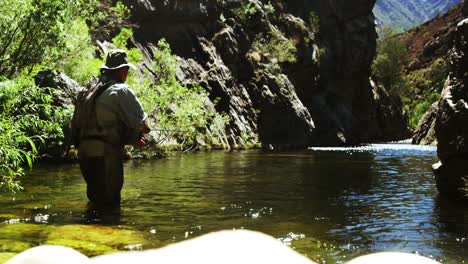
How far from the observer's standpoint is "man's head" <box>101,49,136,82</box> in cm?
942

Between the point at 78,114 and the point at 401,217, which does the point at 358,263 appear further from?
the point at 401,217

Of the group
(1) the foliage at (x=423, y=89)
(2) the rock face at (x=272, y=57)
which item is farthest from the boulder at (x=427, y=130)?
(1) the foliage at (x=423, y=89)

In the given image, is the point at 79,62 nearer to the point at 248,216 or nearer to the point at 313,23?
the point at 248,216

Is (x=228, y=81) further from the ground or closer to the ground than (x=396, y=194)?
further from the ground

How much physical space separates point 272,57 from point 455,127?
50.9 meters

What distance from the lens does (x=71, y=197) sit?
37.3 ft

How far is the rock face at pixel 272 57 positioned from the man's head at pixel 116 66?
37.4 m

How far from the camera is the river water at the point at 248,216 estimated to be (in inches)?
280

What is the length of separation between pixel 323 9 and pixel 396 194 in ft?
233

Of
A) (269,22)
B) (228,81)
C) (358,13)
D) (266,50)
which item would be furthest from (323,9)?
(228,81)

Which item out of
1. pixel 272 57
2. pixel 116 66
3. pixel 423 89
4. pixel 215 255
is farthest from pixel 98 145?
pixel 423 89

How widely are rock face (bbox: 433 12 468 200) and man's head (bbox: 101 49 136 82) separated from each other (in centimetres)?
769

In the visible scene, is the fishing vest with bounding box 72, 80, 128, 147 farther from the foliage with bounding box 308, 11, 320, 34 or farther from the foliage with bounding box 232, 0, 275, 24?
the foliage with bounding box 308, 11, 320, 34

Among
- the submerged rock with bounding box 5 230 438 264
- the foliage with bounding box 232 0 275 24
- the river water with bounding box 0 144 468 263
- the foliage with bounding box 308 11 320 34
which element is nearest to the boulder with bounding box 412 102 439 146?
the foliage with bounding box 308 11 320 34
